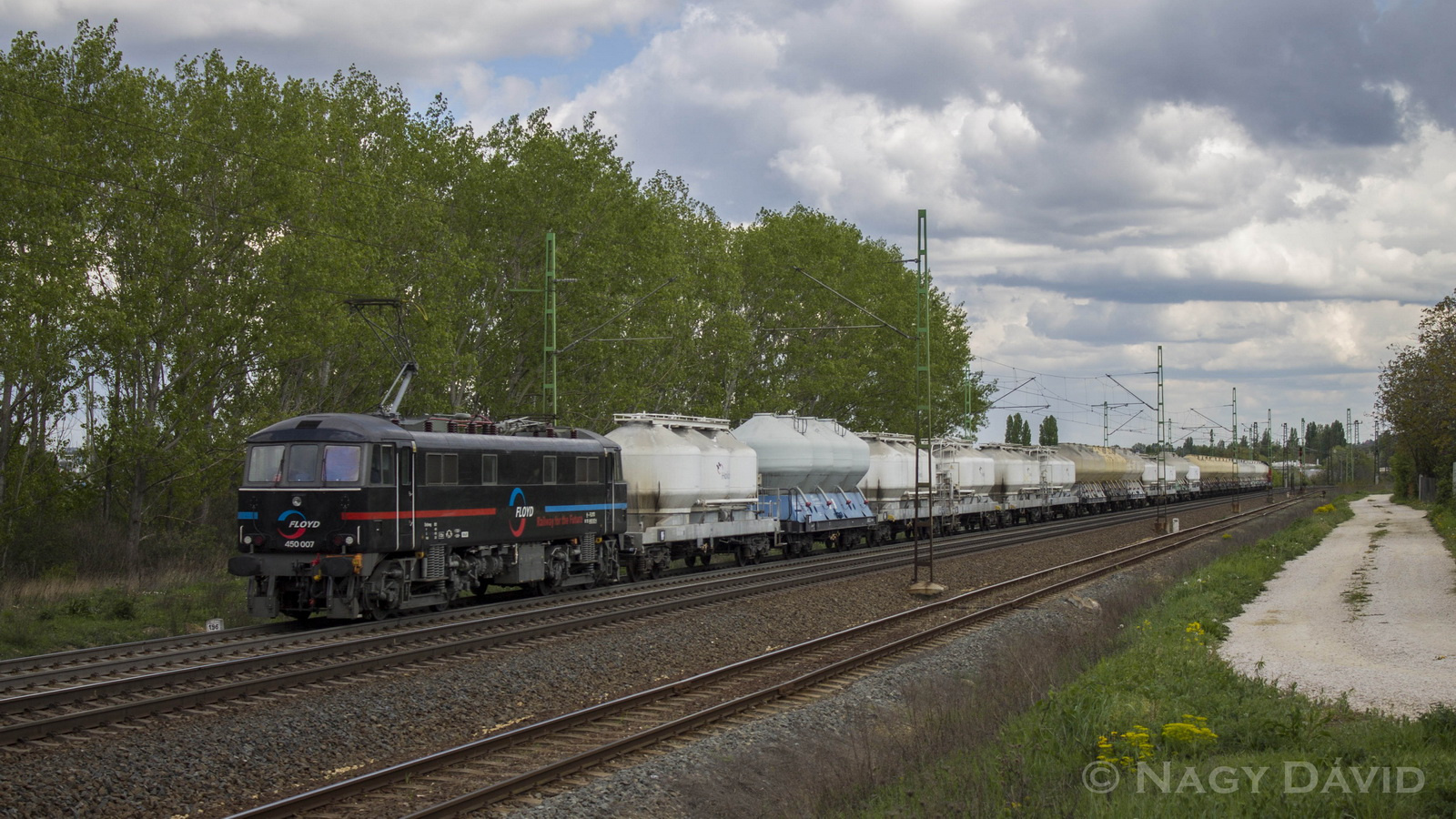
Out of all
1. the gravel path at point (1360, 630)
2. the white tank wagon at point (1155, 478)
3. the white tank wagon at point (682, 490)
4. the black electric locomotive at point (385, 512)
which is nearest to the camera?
the gravel path at point (1360, 630)

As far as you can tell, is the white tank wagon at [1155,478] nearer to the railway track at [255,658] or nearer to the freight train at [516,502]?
the freight train at [516,502]

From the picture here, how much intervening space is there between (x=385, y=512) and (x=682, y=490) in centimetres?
1089

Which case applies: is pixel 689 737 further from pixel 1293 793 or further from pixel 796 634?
pixel 796 634

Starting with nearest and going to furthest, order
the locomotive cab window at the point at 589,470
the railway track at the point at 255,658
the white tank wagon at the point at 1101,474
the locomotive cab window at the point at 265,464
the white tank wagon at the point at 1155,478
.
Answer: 1. the railway track at the point at 255,658
2. the locomotive cab window at the point at 265,464
3. the locomotive cab window at the point at 589,470
4. the white tank wagon at the point at 1101,474
5. the white tank wagon at the point at 1155,478

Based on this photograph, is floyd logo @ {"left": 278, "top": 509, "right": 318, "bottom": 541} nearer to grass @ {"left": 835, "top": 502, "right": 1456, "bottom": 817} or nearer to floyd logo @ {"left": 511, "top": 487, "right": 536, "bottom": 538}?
floyd logo @ {"left": 511, "top": 487, "right": 536, "bottom": 538}

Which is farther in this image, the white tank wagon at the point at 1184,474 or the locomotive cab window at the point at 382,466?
the white tank wagon at the point at 1184,474

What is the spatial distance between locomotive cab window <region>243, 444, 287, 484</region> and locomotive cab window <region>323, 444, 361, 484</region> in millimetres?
852

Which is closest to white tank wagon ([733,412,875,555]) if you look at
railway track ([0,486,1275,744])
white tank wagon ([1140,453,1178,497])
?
railway track ([0,486,1275,744])

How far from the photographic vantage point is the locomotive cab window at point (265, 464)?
61.9ft

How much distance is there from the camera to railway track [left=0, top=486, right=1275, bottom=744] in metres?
12.4

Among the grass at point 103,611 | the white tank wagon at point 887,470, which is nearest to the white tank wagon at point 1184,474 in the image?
the white tank wagon at point 887,470

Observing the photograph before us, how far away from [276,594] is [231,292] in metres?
14.3

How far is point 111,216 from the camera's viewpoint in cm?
2848

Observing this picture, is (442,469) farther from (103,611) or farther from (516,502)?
(103,611)
